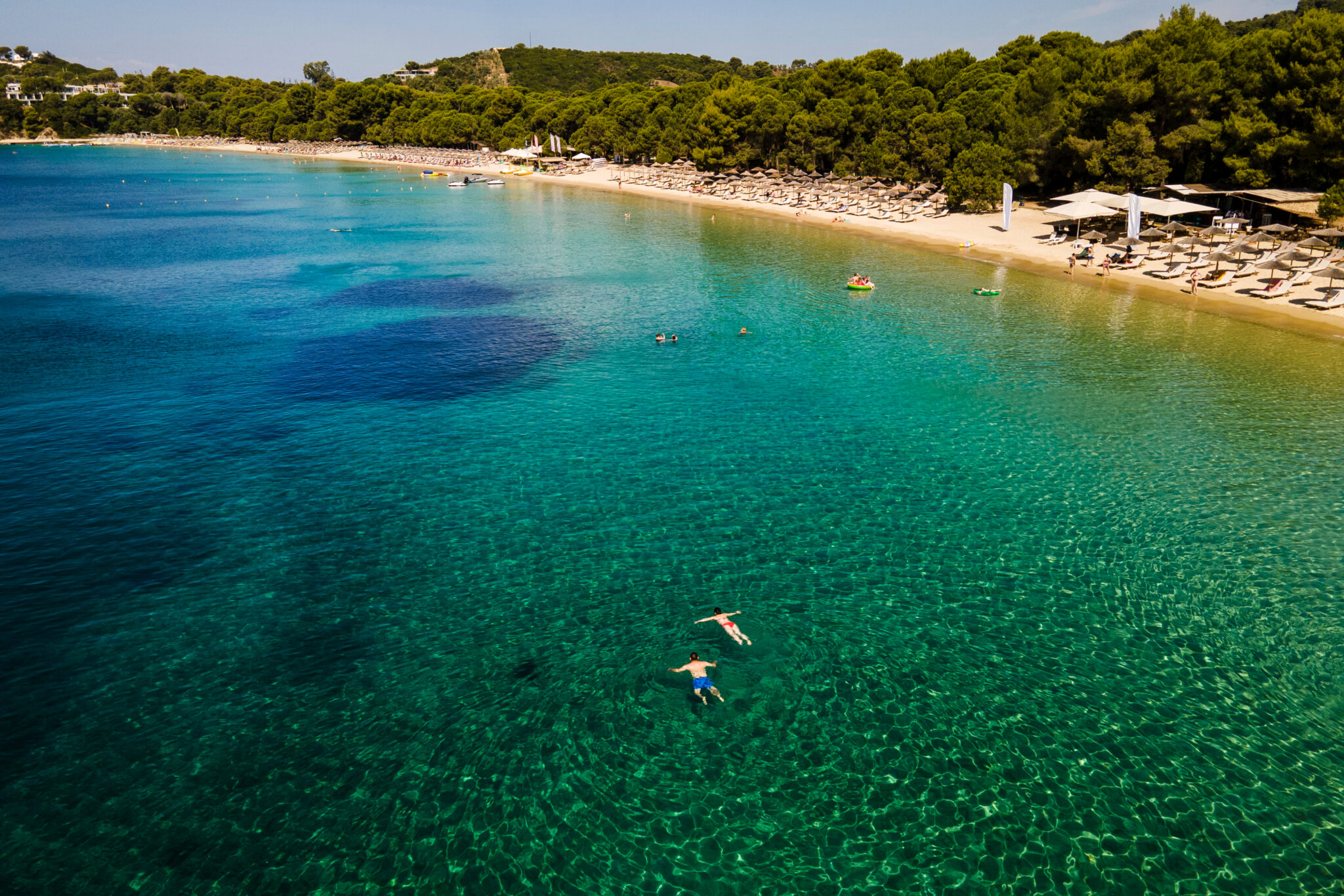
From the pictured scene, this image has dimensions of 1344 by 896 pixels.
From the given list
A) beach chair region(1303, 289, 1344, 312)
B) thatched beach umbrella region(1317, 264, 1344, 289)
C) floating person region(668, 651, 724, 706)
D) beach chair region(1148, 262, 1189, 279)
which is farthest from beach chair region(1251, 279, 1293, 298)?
floating person region(668, 651, 724, 706)

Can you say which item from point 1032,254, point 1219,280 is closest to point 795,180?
point 1032,254

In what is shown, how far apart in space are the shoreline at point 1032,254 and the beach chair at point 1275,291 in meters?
0.31

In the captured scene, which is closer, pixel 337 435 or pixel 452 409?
pixel 337 435

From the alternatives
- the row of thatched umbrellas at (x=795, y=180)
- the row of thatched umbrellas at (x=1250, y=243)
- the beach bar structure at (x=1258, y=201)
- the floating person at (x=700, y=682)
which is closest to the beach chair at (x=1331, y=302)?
the row of thatched umbrellas at (x=1250, y=243)

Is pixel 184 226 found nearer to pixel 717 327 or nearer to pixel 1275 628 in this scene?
pixel 717 327

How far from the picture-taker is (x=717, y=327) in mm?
39250

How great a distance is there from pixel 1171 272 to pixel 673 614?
143 ft

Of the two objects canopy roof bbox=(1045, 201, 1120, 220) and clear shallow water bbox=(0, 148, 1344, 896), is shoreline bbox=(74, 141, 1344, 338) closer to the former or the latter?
canopy roof bbox=(1045, 201, 1120, 220)

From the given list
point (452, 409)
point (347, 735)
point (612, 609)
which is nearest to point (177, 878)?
point (347, 735)

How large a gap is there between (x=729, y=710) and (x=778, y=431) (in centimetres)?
1370

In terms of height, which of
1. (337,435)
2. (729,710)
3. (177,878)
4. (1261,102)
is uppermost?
(1261,102)

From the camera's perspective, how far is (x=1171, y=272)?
4422 cm

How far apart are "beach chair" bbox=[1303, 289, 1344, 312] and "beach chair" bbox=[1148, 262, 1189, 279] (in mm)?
7531

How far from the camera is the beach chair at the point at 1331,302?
3628 centimetres
